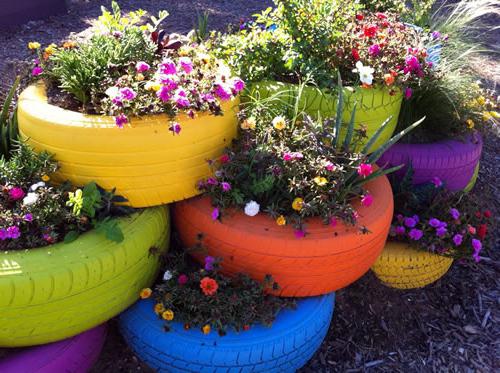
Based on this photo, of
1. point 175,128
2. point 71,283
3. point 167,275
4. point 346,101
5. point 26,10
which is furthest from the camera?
point 26,10

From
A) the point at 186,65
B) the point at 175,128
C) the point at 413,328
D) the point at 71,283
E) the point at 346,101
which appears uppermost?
the point at 186,65

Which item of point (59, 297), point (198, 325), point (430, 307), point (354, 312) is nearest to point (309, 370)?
point (354, 312)

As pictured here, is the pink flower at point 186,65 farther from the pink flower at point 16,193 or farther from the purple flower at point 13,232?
the purple flower at point 13,232

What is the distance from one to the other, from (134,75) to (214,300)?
42.7 inches

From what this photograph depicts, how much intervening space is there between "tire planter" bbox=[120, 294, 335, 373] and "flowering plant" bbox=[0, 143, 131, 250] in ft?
1.54

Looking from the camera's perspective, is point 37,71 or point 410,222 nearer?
point 37,71

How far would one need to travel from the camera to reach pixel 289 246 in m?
2.16

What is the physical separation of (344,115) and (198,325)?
4.22 feet

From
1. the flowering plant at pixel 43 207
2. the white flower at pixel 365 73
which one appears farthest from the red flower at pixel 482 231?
the flowering plant at pixel 43 207

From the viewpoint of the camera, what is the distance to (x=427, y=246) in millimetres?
2791

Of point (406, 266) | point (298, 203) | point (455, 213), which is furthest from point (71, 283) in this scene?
point (455, 213)

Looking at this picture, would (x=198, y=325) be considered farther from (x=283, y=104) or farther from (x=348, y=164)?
(x=283, y=104)

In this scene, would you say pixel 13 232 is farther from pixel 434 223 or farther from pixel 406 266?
pixel 434 223

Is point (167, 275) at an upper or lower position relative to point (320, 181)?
lower
